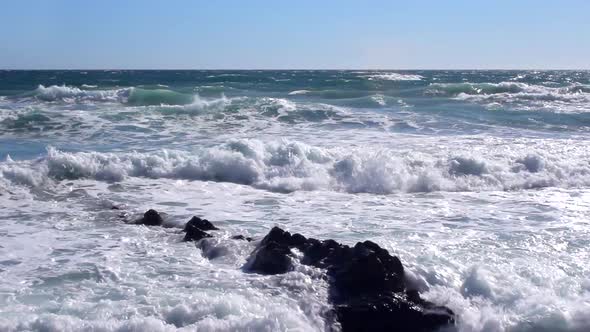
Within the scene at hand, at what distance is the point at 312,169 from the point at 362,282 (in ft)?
21.9

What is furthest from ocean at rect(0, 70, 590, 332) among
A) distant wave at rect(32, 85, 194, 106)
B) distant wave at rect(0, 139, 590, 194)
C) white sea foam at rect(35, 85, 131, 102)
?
white sea foam at rect(35, 85, 131, 102)

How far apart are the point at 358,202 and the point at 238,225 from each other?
8.14 ft

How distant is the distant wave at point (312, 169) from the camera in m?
11.4

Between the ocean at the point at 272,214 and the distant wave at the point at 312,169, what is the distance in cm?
4

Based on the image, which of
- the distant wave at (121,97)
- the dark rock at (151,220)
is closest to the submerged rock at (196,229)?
the dark rock at (151,220)

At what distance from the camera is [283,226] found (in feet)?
27.7

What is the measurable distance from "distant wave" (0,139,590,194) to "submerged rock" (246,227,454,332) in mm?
4649

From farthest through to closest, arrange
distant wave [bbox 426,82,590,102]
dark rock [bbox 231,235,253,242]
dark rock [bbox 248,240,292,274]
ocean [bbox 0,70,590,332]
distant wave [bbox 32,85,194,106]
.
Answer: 1. distant wave [bbox 426,82,590,102]
2. distant wave [bbox 32,85,194,106]
3. dark rock [bbox 231,235,253,242]
4. dark rock [bbox 248,240,292,274]
5. ocean [bbox 0,70,590,332]

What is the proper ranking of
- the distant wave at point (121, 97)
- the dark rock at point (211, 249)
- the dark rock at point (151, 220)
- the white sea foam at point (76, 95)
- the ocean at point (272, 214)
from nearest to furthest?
the ocean at point (272, 214) → the dark rock at point (211, 249) → the dark rock at point (151, 220) → the distant wave at point (121, 97) → the white sea foam at point (76, 95)

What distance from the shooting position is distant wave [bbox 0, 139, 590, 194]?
1135 cm

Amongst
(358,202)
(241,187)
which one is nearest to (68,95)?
(241,187)

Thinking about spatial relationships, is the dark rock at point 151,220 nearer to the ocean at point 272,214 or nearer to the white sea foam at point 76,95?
the ocean at point 272,214

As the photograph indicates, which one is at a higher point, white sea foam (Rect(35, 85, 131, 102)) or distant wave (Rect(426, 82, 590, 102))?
white sea foam (Rect(35, 85, 131, 102))

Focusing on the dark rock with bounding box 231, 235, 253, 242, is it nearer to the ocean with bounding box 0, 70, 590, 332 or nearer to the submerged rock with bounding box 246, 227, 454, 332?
the ocean with bounding box 0, 70, 590, 332
